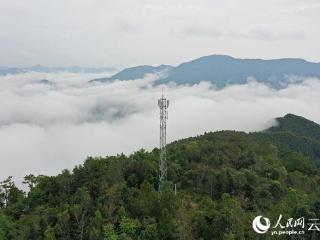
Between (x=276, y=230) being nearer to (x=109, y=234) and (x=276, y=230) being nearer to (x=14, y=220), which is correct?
(x=109, y=234)

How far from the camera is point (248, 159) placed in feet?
198

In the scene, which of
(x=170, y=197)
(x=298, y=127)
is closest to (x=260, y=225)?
(x=170, y=197)

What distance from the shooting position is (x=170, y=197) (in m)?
39.2

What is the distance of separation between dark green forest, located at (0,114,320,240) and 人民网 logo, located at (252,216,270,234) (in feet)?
1.51

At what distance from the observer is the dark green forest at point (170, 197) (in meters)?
37.3

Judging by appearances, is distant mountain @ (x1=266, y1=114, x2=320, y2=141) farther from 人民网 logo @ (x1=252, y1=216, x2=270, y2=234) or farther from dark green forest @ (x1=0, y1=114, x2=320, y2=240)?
人民网 logo @ (x1=252, y1=216, x2=270, y2=234)

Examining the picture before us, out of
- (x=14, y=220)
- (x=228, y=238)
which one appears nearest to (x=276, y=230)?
(x=228, y=238)

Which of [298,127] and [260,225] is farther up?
[260,225]

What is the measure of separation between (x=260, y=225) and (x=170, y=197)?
8001 millimetres

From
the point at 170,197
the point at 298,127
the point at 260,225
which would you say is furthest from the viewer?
the point at 298,127

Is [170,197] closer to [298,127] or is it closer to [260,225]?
[260,225]

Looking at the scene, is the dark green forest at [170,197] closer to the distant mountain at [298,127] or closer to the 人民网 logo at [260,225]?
the 人民网 logo at [260,225]

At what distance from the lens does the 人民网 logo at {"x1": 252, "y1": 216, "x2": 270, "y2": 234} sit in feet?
119

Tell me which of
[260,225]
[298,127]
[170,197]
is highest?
[170,197]
